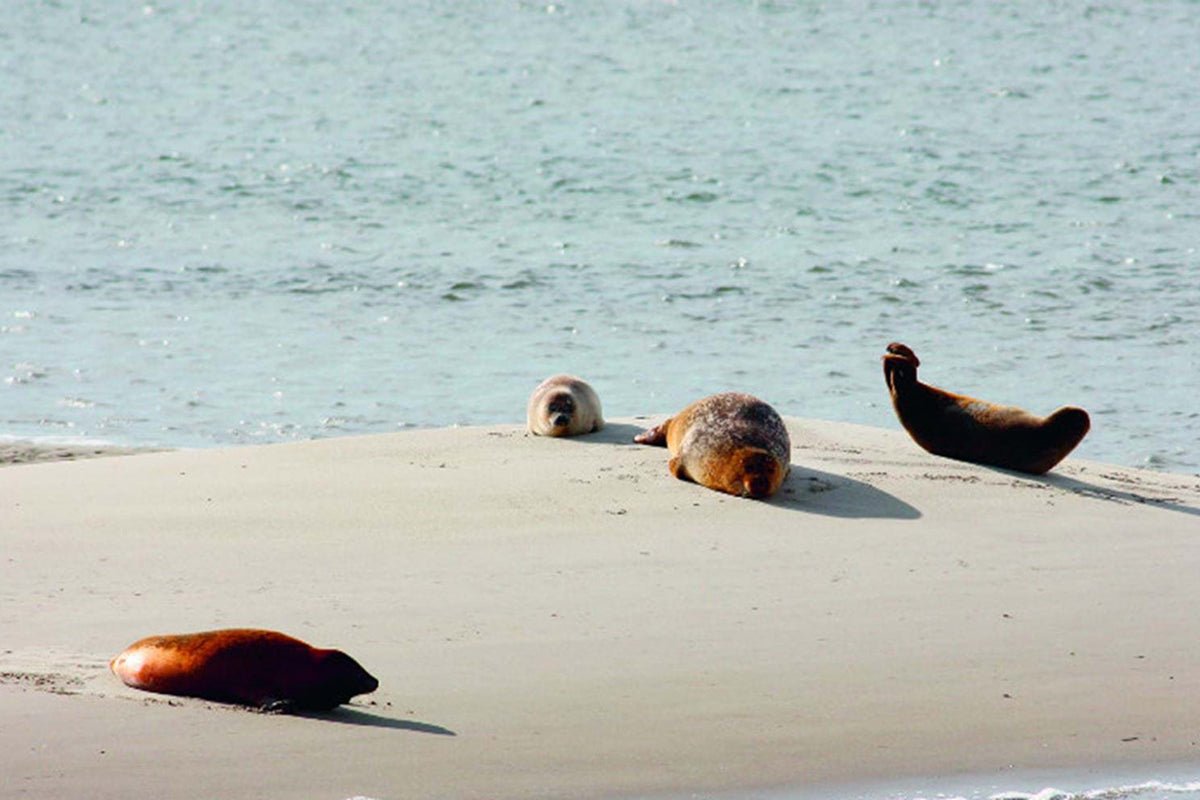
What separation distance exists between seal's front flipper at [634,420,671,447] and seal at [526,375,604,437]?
0.89ft

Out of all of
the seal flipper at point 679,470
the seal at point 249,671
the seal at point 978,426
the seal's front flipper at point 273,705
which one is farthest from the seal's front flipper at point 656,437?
the seal's front flipper at point 273,705

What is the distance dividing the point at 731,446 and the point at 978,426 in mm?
1263

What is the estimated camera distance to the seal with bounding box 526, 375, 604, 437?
27.7 feet

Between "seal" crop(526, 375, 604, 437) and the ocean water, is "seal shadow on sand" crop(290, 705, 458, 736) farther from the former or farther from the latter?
the ocean water

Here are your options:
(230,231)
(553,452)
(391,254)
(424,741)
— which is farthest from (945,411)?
(230,231)

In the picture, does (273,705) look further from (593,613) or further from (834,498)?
(834,498)

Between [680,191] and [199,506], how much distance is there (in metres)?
12.2

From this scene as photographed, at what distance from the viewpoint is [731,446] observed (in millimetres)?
7469

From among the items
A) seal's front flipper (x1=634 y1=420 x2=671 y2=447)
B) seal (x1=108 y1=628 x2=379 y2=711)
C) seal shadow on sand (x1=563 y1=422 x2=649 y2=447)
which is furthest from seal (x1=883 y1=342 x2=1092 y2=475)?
seal (x1=108 y1=628 x2=379 y2=711)

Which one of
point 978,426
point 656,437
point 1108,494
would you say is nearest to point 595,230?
point 656,437

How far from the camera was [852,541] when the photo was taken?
22.4 feet

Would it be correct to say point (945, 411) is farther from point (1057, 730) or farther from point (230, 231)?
point (230, 231)

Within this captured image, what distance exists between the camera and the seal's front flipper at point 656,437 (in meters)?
8.28

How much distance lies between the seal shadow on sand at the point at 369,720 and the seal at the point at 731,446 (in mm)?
2649
